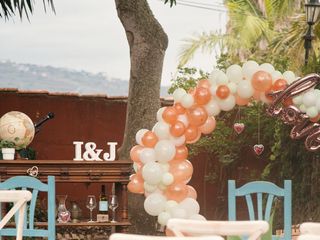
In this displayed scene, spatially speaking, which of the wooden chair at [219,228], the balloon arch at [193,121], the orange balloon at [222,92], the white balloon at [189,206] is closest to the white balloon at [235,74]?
the balloon arch at [193,121]

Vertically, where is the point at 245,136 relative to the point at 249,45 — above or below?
below

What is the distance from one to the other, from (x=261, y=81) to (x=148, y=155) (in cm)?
124

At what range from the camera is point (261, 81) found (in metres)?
8.86

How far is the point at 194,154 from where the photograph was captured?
44.7 feet

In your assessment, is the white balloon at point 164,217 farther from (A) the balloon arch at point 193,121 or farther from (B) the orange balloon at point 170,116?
(B) the orange balloon at point 170,116

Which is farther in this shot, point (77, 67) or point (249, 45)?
point (249, 45)

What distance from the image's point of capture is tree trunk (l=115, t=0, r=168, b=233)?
12.1m

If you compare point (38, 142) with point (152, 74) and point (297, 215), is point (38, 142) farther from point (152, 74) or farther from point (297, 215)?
point (297, 215)

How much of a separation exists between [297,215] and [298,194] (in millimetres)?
284

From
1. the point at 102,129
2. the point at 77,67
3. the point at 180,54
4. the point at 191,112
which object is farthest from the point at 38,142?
the point at 180,54

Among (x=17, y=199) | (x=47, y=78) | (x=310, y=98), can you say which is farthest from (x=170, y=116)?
(x=47, y=78)

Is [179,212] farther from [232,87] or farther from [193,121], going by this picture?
[232,87]

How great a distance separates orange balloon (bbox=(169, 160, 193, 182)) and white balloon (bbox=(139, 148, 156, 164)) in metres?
0.21

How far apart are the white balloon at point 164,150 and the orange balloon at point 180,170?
0.13m
